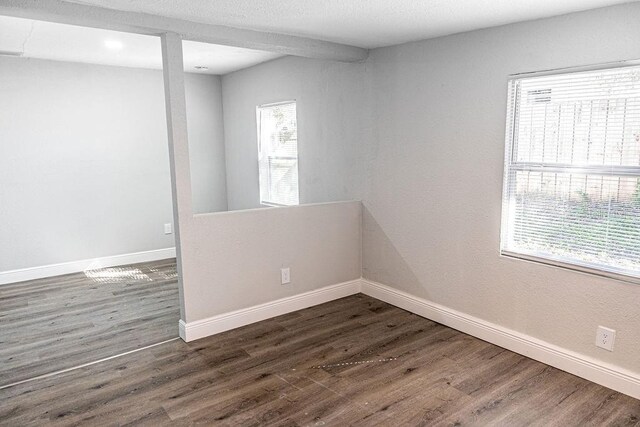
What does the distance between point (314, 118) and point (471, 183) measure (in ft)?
6.46

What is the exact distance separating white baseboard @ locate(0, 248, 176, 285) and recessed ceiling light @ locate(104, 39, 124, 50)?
2421 mm

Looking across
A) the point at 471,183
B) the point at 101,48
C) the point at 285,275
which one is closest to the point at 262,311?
the point at 285,275

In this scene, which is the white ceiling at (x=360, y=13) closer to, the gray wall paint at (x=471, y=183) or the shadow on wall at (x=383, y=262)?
the gray wall paint at (x=471, y=183)

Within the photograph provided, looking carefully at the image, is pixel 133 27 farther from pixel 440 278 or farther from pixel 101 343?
pixel 440 278

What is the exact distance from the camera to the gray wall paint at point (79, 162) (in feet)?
15.4

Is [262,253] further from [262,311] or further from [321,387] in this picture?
[321,387]

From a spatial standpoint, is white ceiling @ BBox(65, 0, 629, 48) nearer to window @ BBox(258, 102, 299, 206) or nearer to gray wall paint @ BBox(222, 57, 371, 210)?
gray wall paint @ BBox(222, 57, 371, 210)

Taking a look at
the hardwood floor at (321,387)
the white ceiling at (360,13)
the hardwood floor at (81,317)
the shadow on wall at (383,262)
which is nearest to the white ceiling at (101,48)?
the white ceiling at (360,13)

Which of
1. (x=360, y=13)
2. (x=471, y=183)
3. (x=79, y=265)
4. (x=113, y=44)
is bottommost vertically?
(x=79, y=265)

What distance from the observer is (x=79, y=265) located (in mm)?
5121

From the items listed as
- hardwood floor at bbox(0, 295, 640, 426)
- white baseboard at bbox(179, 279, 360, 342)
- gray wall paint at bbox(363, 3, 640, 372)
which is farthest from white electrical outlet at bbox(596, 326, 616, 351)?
white baseboard at bbox(179, 279, 360, 342)

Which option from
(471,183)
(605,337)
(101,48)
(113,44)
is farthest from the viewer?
(101,48)

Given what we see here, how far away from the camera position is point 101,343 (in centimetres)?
330

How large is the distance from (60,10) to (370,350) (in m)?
2.82
